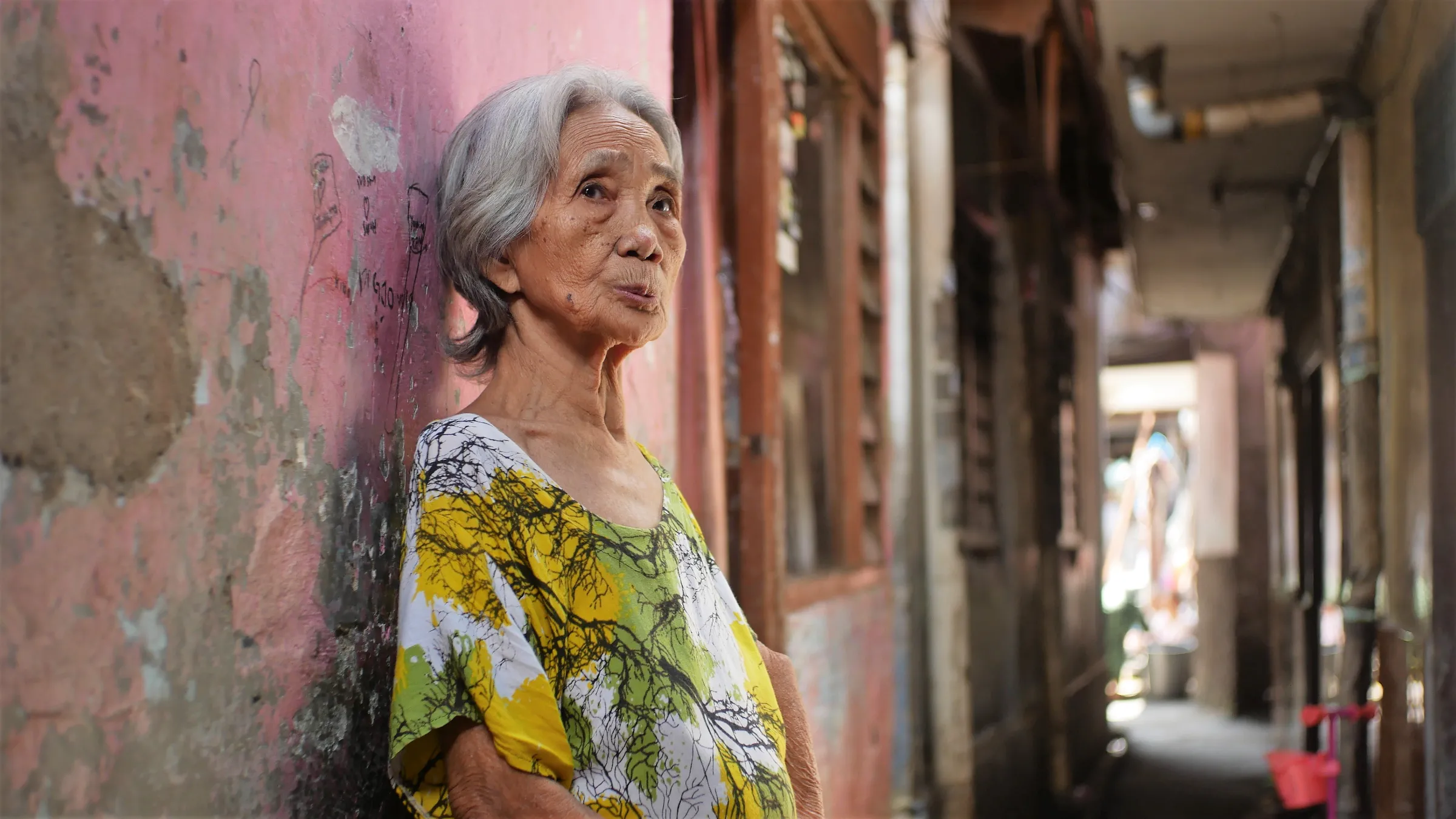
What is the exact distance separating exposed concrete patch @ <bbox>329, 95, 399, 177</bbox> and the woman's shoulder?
12.4 inches

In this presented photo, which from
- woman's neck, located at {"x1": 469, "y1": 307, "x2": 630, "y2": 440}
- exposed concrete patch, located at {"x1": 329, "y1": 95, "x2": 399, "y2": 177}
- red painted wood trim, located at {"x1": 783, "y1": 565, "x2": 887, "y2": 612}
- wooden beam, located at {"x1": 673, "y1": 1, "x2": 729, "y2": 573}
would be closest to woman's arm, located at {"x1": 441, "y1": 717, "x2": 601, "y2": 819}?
woman's neck, located at {"x1": 469, "y1": 307, "x2": 630, "y2": 440}

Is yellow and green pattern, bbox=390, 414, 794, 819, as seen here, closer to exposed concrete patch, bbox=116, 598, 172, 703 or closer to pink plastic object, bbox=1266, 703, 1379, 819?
exposed concrete patch, bbox=116, 598, 172, 703

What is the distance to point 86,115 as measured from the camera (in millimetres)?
965

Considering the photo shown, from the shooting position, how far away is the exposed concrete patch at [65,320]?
891 mm

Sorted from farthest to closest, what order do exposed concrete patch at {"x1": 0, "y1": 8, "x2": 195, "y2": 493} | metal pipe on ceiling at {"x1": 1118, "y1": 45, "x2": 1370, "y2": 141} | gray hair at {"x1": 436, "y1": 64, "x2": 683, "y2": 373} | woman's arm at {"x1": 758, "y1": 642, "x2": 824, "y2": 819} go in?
metal pipe on ceiling at {"x1": 1118, "y1": 45, "x2": 1370, "y2": 141}
woman's arm at {"x1": 758, "y1": 642, "x2": 824, "y2": 819}
gray hair at {"x1": 436, "y1": 64, "x2": 683, "y2": 373}
exposed concrete patch at {"x1": 0, "y1": 8, "x2": 195, "y2": 493}

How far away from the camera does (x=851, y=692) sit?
428 cm

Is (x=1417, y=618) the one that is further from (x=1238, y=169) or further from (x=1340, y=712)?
(x=1238, y=169)


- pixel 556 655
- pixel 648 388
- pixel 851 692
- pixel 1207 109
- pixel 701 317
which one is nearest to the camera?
pixel 556 655

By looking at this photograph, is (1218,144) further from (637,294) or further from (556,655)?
(556,655)

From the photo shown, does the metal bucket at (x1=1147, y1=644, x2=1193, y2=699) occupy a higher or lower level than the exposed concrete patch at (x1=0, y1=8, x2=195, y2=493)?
lower

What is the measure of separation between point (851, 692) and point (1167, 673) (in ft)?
36.3

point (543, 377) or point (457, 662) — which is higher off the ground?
point (543, 377)

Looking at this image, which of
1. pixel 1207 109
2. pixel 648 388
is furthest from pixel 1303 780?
pixel 648 388

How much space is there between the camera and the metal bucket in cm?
1412
